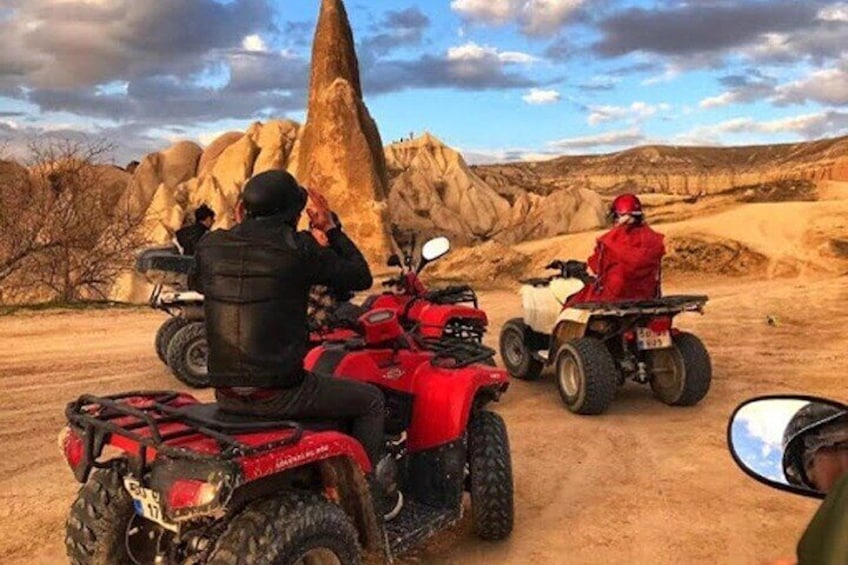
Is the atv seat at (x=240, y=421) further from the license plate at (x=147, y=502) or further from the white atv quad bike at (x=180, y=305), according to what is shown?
the white atv quad bike at (x=180, y=305)

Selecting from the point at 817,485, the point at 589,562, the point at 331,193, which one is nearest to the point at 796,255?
the point at 331,193

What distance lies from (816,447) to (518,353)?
8089 mm

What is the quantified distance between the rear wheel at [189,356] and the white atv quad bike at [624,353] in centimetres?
359

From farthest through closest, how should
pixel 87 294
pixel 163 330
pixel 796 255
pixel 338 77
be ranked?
1. pixel 338 77
2. pixel 796 255
3. pixel 87 294
4. pixel 163 330

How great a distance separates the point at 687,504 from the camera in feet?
18.2

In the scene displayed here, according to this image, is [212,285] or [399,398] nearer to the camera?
[212,285]

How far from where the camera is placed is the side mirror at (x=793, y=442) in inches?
52.3

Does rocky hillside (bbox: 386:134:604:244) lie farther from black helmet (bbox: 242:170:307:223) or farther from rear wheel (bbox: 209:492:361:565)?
rear wheel (bbox: 209:492:361:565)

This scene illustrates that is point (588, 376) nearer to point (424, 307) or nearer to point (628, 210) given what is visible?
point (628, 210)

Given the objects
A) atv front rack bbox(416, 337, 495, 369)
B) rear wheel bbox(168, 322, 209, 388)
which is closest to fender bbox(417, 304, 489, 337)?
rear wheel bbox(168, 322, 209, 388)

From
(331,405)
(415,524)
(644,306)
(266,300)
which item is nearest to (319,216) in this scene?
(266,300)

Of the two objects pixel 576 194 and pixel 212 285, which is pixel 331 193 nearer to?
pixel 576 194

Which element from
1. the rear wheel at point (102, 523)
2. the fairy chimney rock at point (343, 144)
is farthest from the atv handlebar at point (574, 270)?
the fairy chimney rock at point (343, 144)

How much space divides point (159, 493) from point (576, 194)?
34192 millimetres
